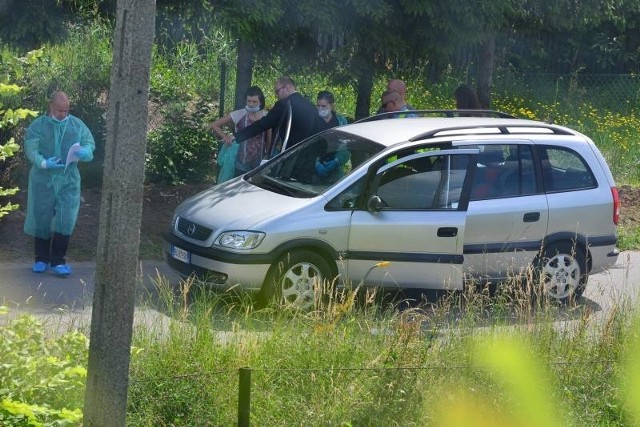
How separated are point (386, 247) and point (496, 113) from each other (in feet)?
7.64

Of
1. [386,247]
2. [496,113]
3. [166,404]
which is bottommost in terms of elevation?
[166,404]

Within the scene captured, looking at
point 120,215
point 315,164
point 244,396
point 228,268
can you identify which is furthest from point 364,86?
point 120,215

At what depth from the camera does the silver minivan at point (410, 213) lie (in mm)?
9492

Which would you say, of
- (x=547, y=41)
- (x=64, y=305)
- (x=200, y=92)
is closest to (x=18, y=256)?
(x=64, y=305)

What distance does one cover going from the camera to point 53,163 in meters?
10.4

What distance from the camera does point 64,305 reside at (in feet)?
30.4

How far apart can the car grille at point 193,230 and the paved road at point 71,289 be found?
433mm

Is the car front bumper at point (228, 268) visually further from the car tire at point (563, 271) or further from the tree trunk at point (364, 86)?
the tree trunk at point (364, 86)

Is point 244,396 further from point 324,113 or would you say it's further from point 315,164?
point 324,113

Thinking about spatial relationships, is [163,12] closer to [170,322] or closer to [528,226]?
[528,226]

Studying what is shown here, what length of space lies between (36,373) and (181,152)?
8.83 metres

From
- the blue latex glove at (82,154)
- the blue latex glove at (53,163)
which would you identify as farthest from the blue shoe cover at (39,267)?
the blue latex glove at (82,154)

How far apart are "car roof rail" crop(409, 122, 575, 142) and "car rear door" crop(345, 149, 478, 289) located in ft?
0.57

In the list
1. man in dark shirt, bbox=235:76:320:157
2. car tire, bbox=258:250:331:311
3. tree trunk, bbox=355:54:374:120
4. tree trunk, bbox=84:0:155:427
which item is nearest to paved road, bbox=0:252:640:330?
car tire, bbox=258:250:331:311
